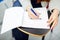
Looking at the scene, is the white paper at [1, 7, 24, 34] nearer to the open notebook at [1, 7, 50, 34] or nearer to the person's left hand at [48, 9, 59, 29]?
the open notebook at [1, 7, 50, 34]

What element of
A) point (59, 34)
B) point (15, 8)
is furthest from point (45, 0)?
point (59, 34)

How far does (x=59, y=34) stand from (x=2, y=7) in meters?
0.92

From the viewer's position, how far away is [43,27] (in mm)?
877

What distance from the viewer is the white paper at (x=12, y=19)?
85cm

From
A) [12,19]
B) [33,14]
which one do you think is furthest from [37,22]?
[12,19]

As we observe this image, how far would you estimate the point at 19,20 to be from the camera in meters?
0.89

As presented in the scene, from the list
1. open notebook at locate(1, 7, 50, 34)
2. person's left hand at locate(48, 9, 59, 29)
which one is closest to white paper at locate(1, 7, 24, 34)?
open notebook at locate(1, 7, 50, 34)

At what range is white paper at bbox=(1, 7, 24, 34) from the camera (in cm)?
85

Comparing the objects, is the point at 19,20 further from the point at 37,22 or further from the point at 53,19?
the point at 53,19

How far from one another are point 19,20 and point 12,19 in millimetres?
55

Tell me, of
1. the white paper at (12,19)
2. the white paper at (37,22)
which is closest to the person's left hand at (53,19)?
the white paper at (37,22)

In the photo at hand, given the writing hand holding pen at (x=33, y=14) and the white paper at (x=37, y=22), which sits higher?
the writing hand holding pen at (x=33, y=14)

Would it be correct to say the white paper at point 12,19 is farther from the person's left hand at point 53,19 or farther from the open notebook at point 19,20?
the person's left hand at point 53,19

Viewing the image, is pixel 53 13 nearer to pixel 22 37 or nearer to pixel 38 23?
pixel 38 23
